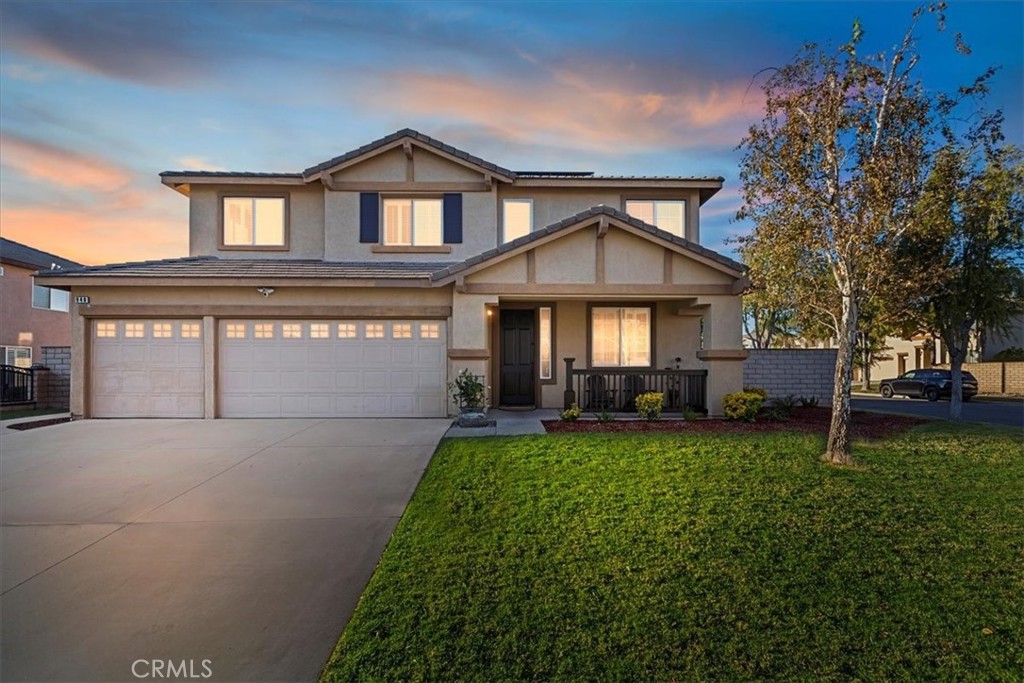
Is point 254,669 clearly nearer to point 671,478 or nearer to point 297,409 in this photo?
point 671,478

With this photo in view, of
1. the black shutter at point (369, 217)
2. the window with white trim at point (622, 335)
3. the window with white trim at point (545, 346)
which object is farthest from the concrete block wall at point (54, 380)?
the window with white trim at point (622, 335)

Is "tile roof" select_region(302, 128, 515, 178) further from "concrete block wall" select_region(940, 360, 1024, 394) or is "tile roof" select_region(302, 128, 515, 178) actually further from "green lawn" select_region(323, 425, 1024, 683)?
"concrete block wall" select_region(940, 360, 1024, 394)

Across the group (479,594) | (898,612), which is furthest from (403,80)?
(898,612)

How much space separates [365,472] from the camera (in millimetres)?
6691

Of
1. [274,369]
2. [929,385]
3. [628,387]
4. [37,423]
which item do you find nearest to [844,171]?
[628,387]

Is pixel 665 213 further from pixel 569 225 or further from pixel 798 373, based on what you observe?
pixel 798 373

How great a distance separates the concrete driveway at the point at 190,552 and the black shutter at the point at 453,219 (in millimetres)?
7083

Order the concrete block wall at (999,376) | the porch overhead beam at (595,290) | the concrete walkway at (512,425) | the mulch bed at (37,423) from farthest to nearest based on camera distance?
the concrete block wall at (999,376) → the porch overhead beam at (595,290) → the mulch bed at (37,423) → the concrete walkway at (512,425)

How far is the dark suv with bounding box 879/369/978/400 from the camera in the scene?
812 inches

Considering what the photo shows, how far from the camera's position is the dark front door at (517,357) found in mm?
12641

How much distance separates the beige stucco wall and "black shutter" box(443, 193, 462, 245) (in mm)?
3760

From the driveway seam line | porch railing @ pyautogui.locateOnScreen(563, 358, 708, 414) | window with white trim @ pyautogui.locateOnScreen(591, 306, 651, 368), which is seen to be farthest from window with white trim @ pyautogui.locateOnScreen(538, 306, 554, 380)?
the driveway seam line

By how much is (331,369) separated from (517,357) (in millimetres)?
4841

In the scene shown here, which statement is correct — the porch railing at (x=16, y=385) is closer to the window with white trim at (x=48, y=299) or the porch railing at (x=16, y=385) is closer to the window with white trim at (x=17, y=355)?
the window with white trim at (x=17, y=355)
